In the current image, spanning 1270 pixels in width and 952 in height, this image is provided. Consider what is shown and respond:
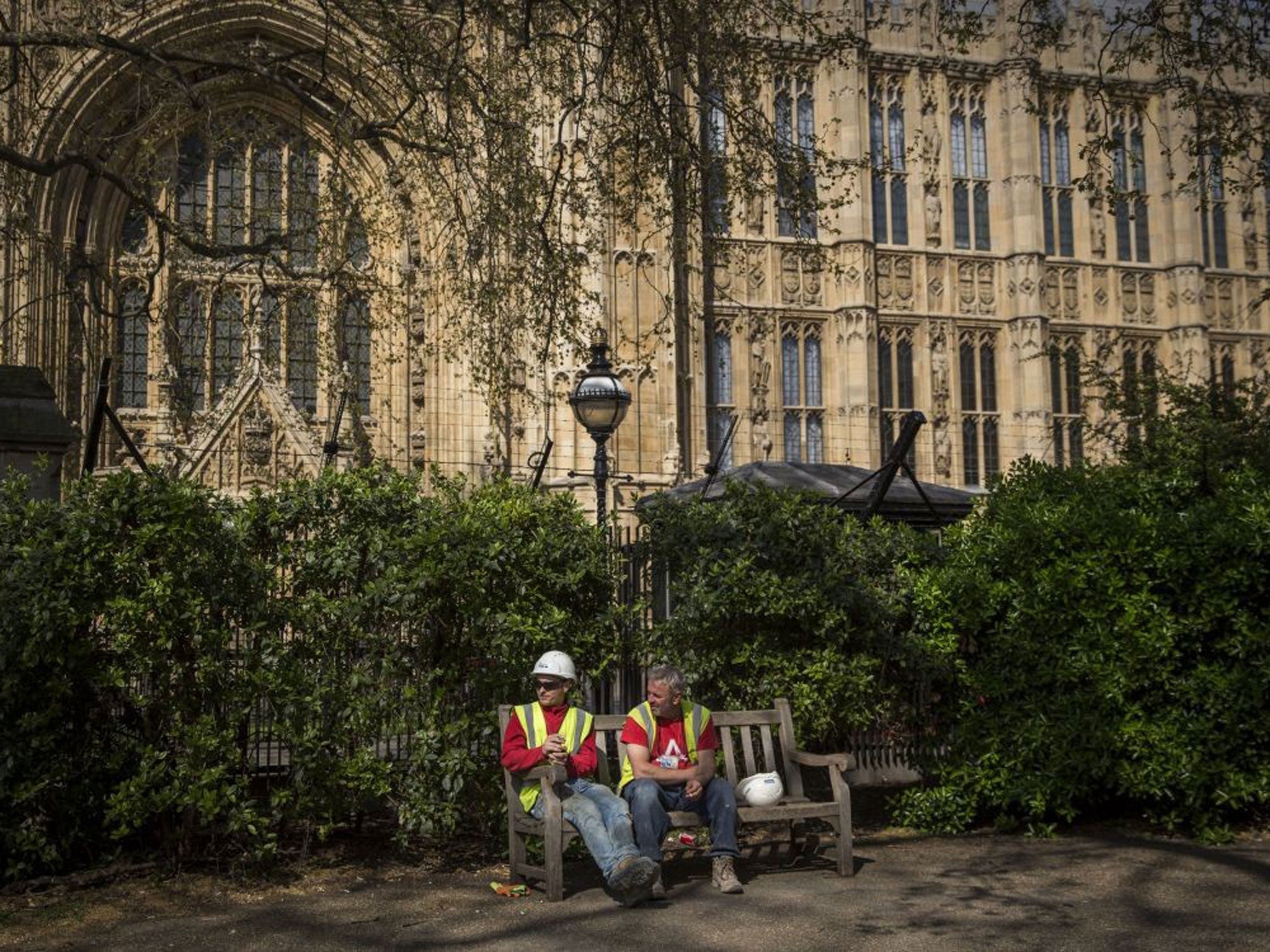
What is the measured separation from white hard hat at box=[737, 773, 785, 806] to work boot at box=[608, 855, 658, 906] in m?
0.98

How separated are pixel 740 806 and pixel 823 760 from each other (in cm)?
53

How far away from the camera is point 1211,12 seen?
10.4 metres

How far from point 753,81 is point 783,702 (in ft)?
17.7

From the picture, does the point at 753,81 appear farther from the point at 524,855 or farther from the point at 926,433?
the point at 926,433

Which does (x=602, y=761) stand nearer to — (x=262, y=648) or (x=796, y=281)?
(x=262, y=648)

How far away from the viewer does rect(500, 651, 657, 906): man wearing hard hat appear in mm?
6344

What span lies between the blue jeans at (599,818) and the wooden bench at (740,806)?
8 centimetres

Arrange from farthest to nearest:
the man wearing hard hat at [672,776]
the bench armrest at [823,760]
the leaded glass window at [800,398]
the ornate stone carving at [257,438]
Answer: the leaded glass window at [800,398]
the ornate stone carving at [257,438]
the bench armrest at [823,760]
the man wearing hard hat at [672,776]

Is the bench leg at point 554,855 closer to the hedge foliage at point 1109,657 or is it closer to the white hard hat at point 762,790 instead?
the white hard hat at point 762,790

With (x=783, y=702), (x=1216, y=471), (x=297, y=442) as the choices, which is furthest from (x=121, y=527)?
(x=297, y=442)

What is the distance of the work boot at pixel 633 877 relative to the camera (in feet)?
19.8

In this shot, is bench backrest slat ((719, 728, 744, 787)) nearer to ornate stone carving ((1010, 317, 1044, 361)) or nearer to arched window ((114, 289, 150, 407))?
arched window ((114, 289, 150, 407))

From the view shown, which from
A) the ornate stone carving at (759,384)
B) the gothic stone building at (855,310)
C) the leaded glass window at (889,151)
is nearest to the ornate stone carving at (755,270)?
the gothic stone building at (855,310)

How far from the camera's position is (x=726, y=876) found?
6.44m
